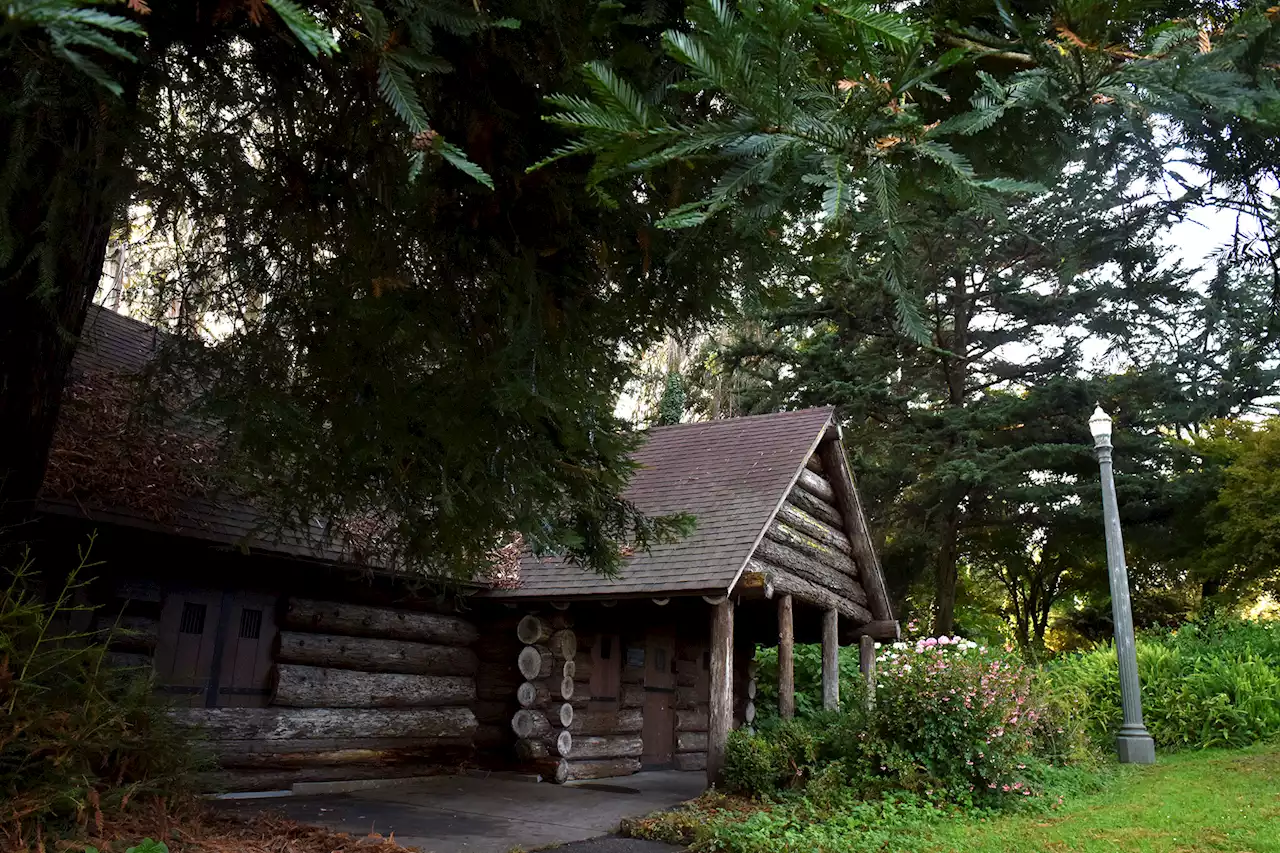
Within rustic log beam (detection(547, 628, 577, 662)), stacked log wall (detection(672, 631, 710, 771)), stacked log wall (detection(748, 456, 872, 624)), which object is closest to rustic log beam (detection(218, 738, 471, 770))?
rustic log beam (detection(547, 628, 577, 662))

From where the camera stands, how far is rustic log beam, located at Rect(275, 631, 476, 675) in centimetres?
989

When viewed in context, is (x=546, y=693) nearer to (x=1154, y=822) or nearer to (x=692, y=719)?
(x=692, y=719)

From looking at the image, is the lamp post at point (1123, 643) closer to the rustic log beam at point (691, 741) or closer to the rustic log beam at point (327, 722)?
the rustic log beam at point (691, 741)

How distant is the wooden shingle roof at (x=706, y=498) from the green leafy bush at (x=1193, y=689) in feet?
16.8

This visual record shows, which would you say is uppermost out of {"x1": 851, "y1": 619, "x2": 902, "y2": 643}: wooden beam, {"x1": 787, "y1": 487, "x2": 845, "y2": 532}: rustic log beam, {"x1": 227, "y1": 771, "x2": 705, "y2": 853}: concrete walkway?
{"x1": 787, "y1": 487, "x2": 845, "y2": 532}: rustic log beam

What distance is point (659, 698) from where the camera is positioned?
562 inches

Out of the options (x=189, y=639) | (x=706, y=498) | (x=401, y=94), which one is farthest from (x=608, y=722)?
(x=401, y=94)

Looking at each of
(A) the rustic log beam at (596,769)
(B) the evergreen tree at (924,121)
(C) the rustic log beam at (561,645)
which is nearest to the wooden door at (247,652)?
(C) the rustic log beam at (561,645)

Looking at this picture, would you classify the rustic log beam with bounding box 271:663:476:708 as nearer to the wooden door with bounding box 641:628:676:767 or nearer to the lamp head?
the wooden door with bounding box 641:628:676:767

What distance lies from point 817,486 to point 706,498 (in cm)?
208

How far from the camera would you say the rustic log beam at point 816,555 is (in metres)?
11.7

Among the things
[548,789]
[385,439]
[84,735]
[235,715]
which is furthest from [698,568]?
[84,735]

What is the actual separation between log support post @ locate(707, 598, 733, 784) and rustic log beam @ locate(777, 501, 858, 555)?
1.83 m

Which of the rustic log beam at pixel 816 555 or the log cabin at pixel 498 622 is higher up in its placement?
the rustic log beam at pixel 816 555
